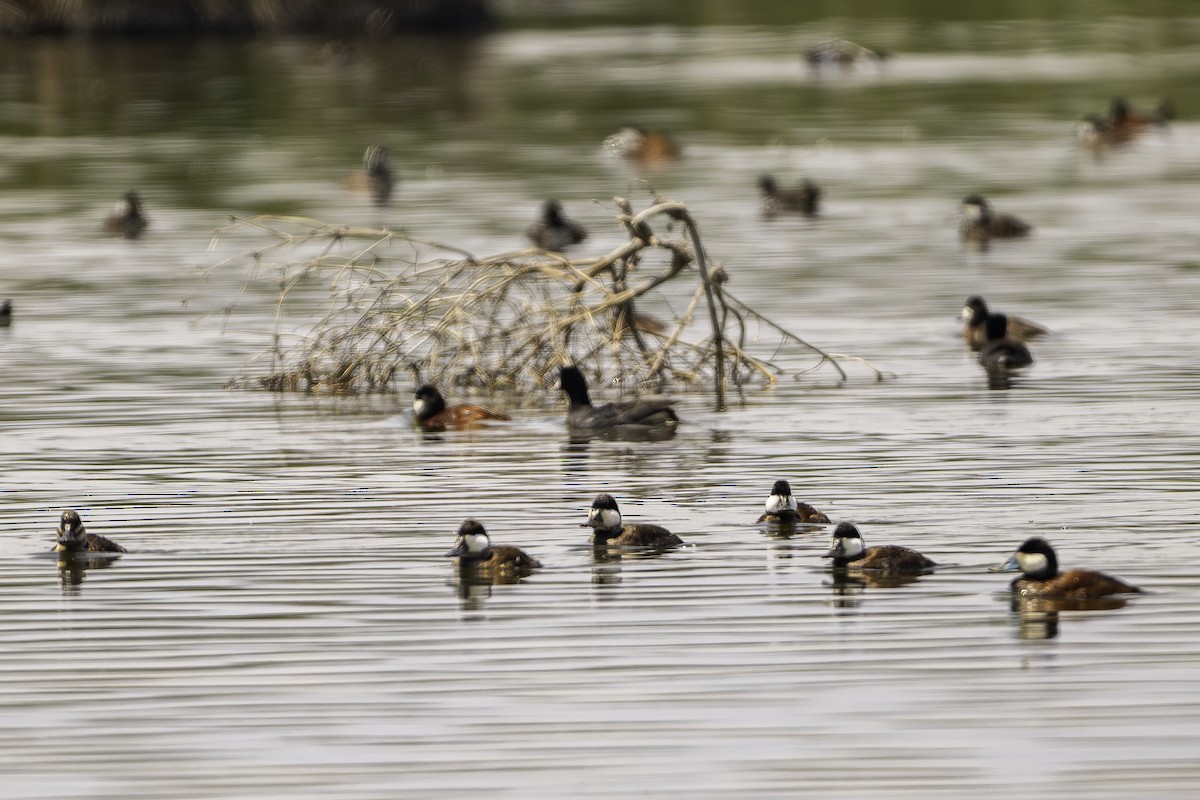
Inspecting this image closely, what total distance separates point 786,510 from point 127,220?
24132 millimetres

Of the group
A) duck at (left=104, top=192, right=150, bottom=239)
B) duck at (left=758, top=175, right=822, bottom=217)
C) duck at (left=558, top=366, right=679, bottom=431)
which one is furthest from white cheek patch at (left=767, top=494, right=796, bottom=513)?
duck at (left=104, top=192, right=150, bottom=239)

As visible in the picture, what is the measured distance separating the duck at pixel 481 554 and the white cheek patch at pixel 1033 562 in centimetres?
313

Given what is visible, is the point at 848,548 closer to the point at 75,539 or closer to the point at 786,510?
the point at 786,510

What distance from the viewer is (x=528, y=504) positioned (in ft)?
60.2

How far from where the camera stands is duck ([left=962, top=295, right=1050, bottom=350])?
27.0m

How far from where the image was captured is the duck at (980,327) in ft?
88.5

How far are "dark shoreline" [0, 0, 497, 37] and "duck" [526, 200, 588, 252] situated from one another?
45508mm

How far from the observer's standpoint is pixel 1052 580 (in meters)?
14.6

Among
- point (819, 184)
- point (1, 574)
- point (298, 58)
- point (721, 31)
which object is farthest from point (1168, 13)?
point (1, 574)

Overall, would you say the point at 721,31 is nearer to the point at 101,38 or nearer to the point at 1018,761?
the point at 101,38

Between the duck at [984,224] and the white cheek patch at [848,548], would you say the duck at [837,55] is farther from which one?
the white cheek patch at [848,548]

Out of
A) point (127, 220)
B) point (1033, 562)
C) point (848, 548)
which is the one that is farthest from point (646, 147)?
point (1033, 562)

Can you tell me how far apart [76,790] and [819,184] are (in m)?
34.3

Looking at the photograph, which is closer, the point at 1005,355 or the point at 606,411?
the point at 606,411
